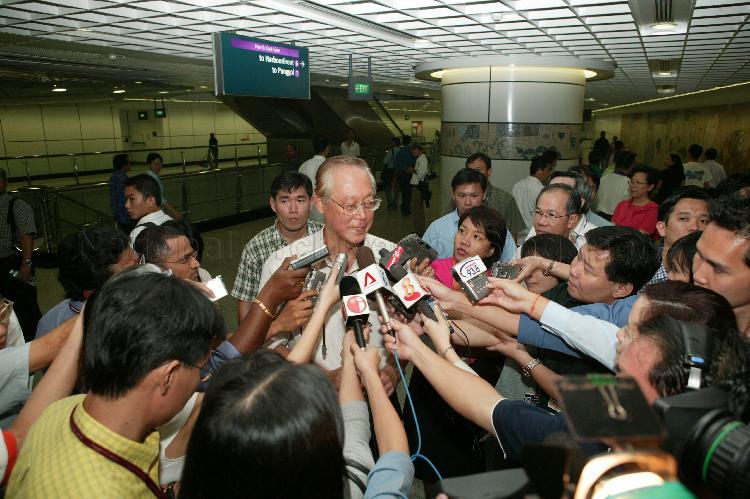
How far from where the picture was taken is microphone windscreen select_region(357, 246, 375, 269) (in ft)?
5.81

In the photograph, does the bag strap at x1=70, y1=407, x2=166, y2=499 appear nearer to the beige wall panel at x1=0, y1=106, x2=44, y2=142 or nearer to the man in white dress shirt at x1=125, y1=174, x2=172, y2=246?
the man in white dress shirt at x1=125, y1=174, x2=172, y2=246

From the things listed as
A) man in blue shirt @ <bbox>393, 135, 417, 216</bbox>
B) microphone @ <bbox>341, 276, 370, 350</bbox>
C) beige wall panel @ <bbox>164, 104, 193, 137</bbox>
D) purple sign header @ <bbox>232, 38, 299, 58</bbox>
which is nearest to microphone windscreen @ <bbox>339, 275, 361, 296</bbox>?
microphone @ <bbox>341, 276, 370, 350</bbox>

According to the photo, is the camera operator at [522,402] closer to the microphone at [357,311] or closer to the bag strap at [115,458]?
the microphone at [357,311]

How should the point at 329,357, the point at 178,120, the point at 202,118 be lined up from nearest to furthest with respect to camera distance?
the point at 329,357
the point at 178,120
the point at 202,118

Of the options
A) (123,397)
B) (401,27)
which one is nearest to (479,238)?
(123,397)

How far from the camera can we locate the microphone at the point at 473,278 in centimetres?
179

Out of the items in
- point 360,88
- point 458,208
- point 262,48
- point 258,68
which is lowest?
point 458,208

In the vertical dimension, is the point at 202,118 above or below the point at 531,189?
above

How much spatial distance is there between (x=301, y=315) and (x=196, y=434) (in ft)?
3.08

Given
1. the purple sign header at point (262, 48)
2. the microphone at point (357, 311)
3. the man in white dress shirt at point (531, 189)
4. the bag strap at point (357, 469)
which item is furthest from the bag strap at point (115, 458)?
the man in white dress shirt at point (531, 189)

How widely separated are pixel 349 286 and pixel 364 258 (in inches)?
11.8

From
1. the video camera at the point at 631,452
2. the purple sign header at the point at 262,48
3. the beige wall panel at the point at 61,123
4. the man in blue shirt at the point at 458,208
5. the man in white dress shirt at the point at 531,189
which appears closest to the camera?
the video camera at the point at 631,452

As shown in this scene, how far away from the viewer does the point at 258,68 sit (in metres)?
4.66

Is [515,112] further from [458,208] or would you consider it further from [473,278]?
[473,278]
